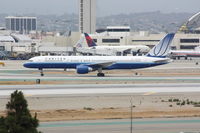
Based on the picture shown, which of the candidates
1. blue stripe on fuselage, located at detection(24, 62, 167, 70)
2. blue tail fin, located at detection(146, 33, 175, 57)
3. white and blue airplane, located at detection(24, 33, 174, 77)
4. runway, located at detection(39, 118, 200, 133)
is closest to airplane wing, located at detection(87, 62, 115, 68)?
white and blue airplane, located at detection(24, 33, 174, 77)

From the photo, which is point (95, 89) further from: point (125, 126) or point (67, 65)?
point (67, 65)

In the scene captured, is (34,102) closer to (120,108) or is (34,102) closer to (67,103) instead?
(67,103)

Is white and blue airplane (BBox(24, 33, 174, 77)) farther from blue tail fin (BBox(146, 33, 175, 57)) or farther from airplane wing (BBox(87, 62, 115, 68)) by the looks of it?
blue tail fin (BBox(146, 33, 175, 57))

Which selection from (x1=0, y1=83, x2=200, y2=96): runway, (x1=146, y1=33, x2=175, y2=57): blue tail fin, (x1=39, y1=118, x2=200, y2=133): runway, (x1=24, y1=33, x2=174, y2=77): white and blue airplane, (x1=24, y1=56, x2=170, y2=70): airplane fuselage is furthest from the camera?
(x1=146, y1=33, x2=175, y2=57): blue tail fin

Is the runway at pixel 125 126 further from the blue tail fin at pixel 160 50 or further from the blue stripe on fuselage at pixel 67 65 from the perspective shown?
the blue tail fin at pixel 160 50

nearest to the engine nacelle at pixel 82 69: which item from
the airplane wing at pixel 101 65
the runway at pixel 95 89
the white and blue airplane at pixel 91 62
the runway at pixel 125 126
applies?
the white and blue airplane at pixel 91 62

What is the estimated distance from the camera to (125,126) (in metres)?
34.9

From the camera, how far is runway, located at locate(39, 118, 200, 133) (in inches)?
1308

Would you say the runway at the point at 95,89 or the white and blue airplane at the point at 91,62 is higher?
the white and blue airplane at the point at 91,62

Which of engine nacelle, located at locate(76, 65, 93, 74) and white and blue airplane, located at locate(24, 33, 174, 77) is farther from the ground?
white and blue airplane, located at locate(24, 33, 174, 77)

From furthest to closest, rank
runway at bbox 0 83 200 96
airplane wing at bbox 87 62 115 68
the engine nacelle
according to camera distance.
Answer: airplane wing at bbox 87 62 115 68 < the engine nacelle < runway at bbox 0 83 200 96

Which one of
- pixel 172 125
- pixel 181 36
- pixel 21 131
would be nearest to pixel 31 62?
pixel 172 125

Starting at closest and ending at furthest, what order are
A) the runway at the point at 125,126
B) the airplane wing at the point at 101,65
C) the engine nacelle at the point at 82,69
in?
the runway at the point at 125,126 < the engine nacelle at the point at 82,69 < the airplane wing at the point at 101,65

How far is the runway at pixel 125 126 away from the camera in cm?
3322
